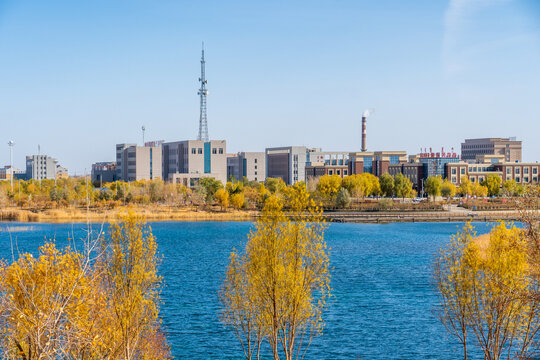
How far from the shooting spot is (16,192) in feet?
420

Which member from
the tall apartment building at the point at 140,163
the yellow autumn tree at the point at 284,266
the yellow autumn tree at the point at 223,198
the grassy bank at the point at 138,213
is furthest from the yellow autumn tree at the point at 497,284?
the tall apartment building at the point at 140,163

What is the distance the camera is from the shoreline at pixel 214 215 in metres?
98.8

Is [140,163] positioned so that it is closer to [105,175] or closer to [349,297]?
[105,175]

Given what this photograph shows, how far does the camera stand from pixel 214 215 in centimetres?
10531

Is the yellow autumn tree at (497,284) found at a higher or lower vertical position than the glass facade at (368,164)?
lower

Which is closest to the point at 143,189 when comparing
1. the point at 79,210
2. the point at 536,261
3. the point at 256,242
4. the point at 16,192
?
the point at 79,210

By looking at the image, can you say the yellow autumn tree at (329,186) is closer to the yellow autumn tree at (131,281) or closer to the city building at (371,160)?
the city building at (371,160)

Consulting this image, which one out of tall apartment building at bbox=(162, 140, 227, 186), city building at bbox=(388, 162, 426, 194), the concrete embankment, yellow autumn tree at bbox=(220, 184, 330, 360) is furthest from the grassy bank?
yellow autumn tree at bbox=(220, 184, 330, 360)

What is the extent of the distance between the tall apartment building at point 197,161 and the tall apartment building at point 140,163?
3.83 meters

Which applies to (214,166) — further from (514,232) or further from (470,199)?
(514,232)

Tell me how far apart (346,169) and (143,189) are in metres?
59.0

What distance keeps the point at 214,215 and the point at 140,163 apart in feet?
168

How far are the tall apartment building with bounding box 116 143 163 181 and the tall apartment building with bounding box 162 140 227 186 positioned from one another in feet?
12.6

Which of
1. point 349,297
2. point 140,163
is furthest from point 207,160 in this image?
point 349,297
